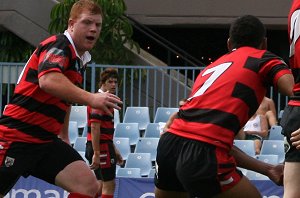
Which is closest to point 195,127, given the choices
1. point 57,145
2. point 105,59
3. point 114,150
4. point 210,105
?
point 210,105

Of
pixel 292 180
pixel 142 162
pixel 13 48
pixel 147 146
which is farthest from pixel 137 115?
pixel 292 180

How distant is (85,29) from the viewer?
719cm

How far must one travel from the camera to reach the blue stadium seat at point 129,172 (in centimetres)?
1198

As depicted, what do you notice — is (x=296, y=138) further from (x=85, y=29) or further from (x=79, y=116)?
(x=79, y=116)

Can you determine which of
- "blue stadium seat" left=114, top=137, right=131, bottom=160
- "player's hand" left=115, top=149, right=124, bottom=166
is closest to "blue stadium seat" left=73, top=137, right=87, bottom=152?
"blue stadium seat" left=114, top=137, right=131, bottom=160

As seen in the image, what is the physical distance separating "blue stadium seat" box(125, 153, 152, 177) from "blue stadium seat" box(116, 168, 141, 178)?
25 centimetres

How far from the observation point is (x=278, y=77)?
19.9 feet

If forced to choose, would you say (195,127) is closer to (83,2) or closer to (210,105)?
(210,105)

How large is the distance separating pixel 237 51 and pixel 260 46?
0.18 meters

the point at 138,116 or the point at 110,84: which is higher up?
the point at 110,84

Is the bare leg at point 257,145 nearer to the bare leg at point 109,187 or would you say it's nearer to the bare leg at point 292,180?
the bare leg at point 109,187

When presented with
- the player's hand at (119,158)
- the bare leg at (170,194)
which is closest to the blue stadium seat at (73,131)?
the player's hand at (119,158)

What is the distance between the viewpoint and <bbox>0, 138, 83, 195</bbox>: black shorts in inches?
283

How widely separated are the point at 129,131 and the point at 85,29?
657cm
